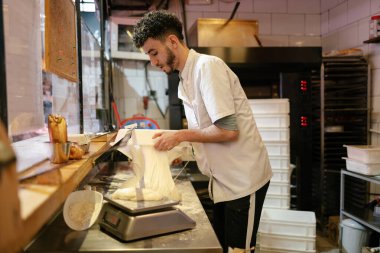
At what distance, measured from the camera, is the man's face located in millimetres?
1644

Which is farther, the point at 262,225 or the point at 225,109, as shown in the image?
the point at 262,225

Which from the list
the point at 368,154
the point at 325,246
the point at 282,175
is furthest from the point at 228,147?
the point at 325,246

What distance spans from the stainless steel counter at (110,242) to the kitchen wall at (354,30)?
105 inches

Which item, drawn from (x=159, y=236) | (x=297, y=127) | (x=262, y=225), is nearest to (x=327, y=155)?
(x=297, y=127)

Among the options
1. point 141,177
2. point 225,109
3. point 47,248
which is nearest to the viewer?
point 47,248

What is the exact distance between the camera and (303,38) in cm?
397

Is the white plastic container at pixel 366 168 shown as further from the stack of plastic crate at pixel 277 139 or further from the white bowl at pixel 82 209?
the white bowl at pixel 82 209

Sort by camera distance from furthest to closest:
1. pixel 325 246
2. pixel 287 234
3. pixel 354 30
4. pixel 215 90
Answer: pixel 354 30 → pixel 325 246 → pixel 287 234 → pixel 215 90

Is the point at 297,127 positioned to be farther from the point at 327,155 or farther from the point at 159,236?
the point at 159,236

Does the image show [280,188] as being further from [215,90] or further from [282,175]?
[215,90]

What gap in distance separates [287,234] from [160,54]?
1705mm

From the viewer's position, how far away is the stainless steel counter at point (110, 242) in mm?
1108

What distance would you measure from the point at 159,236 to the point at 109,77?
8.48 feet

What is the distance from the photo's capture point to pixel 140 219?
3.87 ft
